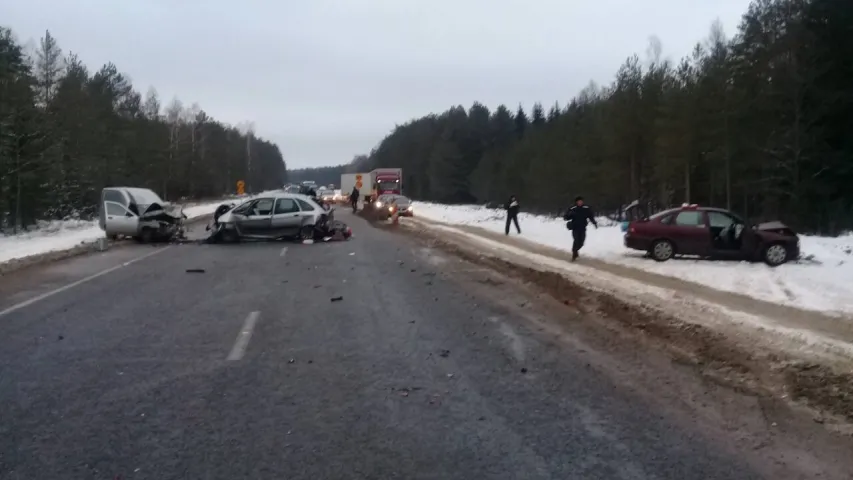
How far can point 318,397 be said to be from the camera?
7.21 meters

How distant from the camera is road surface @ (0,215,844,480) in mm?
5473

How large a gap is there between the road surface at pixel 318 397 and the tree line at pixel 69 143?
2853 centimetres

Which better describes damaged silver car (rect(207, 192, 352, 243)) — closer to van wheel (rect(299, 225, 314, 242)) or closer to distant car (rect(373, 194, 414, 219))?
van wheel (rect(299, 225, 314, 242))

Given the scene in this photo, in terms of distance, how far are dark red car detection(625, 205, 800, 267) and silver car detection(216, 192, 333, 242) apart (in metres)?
11.6

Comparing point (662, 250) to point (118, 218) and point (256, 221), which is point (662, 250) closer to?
point (256, 221)

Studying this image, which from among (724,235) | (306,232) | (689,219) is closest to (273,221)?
(306,232)

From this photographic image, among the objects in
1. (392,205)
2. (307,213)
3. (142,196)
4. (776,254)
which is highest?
(142,196)

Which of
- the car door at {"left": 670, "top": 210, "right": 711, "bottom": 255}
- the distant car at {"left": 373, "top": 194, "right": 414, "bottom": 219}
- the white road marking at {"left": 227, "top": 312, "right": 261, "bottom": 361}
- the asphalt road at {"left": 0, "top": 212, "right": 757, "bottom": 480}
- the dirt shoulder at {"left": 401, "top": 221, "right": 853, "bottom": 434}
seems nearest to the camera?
the asphalt road at {"left": 0, "top": 212, "right": 757, "bottom": 480}

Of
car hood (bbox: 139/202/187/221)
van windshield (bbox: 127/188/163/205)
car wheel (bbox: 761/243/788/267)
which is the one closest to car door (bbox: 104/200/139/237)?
car hood (bbox: 139/202/187/221)

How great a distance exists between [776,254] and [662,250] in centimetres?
281

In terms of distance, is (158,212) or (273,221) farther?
(158,212)

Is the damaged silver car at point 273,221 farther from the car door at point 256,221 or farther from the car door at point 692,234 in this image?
the car door at point 692,234

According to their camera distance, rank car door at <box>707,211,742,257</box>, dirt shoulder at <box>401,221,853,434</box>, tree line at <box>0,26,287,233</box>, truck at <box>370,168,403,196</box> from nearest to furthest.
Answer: dirt shoulder at <box>401,221,853,434</box> → car door at <box>707,211,742,257</box> → tree line at <box>0,26,287,233</box> → truck at <box>370,168,403,196</box>

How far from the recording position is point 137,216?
29266mm
